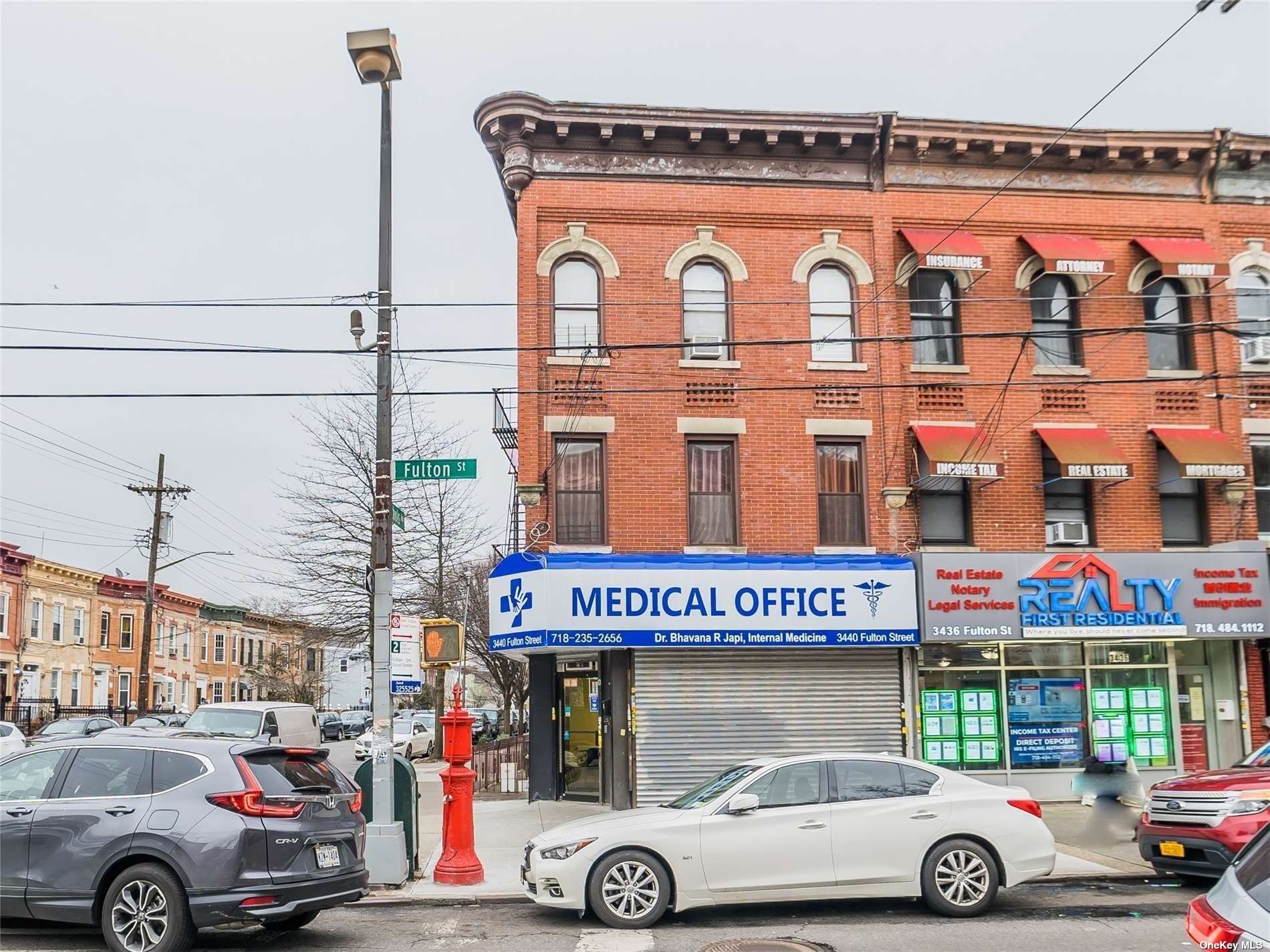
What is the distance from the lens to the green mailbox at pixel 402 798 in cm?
1291

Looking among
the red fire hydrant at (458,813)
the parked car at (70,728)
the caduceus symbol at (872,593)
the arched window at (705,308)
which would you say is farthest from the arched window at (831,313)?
the parked car at (70,728)

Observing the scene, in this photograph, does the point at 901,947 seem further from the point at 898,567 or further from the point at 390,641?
the point at 898,567

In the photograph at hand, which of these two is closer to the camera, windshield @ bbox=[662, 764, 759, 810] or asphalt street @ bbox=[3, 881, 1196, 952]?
asphalt street @ bbox=[3, 881, 1196, 952]

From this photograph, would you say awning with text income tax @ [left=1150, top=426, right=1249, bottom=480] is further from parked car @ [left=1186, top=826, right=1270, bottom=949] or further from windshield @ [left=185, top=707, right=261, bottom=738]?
windshield @ [left=185, top=707, right=261, bottom=738]

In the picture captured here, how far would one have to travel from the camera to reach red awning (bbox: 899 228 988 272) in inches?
739

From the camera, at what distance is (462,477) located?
1361 cm

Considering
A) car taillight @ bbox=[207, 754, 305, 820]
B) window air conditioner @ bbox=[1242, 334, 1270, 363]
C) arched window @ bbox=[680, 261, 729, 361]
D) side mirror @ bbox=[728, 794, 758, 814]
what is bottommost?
side mirror @ bbox=[728, 794, 758, 814]

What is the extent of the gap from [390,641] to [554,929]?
3.79m

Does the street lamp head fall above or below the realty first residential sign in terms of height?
above

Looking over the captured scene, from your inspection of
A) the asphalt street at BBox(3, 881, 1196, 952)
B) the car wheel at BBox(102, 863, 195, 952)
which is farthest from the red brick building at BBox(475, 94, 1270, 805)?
the car wheel at BBox(102, 863, 195, 952)

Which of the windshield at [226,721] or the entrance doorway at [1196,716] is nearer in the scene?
the entrance doorway at [1196,716]

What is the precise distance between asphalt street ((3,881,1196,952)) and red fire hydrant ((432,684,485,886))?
97cm

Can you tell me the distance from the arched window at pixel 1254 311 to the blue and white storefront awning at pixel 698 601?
7.23 metres

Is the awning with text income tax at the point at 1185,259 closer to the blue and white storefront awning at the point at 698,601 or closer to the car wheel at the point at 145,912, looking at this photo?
the blue and white storefront awning at the point at 698,601
